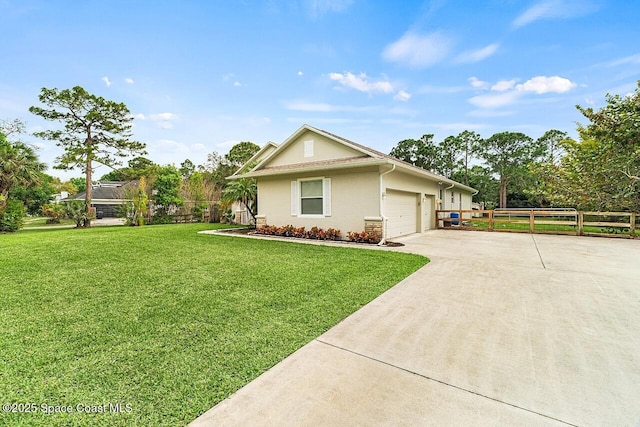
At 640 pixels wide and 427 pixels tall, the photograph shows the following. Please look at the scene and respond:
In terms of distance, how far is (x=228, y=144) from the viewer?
2811 centimetres

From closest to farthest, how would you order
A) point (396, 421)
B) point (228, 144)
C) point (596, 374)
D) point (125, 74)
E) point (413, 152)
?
point (396, 421) → point (596, 374) → point (125, 74) → point (228, 144) → point (413, 152)

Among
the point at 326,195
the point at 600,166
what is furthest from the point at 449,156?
the point at 326,195

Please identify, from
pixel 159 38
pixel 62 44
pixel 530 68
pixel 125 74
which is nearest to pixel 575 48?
pixel 530 68

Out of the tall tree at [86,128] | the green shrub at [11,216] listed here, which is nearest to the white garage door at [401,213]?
the tall tree at [86,128]

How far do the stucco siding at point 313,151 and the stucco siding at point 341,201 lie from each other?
0.78 meters

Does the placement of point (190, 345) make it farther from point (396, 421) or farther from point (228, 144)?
point (228, 144)

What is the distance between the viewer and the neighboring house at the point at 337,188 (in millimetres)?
9391

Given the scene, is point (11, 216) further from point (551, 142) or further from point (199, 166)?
point (551, 142)

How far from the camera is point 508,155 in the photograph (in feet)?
112

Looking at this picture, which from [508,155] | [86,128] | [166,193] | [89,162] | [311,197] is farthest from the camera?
[508,155]

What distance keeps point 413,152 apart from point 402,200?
2790cm

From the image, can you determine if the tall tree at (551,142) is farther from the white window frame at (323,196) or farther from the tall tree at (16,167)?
the tall tree at (16,167)

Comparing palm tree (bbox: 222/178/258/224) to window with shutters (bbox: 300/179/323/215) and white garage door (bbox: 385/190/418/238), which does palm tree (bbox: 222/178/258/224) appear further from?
white garage door (bbox: 385/190/418/238)

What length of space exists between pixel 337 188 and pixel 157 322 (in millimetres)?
7753
